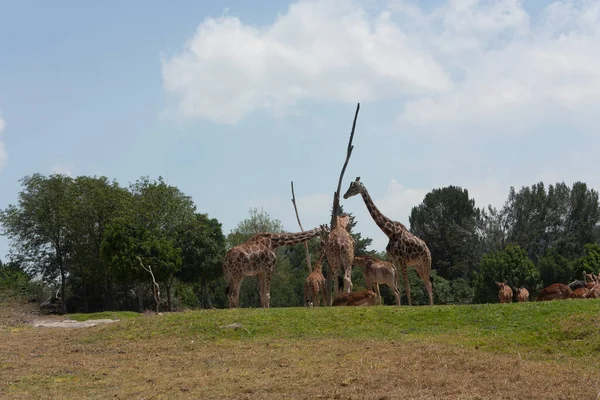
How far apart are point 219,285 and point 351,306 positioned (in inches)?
1502

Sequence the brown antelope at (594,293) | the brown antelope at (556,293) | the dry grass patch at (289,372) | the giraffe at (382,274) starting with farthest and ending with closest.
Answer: the giraffe at (382,274), the brown antelope at (556,293), the brown antelope at (594,293), the dry grass patch at (289,372)

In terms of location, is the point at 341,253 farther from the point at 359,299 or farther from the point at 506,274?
the point at 506,274

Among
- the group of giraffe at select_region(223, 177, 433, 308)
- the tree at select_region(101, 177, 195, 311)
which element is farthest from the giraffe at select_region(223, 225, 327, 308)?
the tree at select_region(101, 177, 195, 311)

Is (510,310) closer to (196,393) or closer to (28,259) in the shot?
(196,393)

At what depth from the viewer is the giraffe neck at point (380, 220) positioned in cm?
2411

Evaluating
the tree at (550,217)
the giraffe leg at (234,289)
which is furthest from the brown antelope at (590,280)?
the tree at (550,217)

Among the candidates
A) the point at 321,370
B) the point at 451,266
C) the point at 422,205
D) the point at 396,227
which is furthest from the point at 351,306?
the point at 422,205

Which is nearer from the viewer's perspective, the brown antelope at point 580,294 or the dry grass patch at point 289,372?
the dry grass patch at point 289,372

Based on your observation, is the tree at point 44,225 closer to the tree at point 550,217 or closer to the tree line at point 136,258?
the tree line at point 136,258

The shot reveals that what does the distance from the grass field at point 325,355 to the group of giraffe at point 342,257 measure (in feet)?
12.6

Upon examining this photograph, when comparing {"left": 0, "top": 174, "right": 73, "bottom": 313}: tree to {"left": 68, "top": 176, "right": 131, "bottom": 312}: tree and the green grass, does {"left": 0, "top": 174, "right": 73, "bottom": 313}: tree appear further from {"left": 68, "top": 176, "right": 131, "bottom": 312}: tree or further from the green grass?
the green grass

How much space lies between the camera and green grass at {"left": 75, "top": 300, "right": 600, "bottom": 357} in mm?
14500

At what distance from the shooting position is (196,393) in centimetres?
1172

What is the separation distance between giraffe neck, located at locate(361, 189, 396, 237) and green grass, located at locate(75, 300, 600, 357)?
18.0 feet
